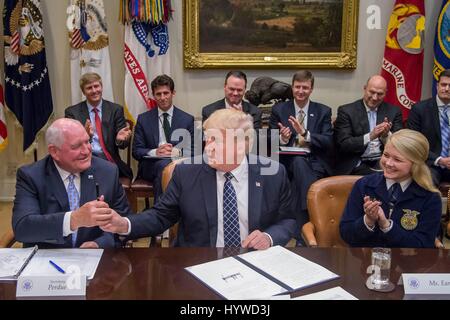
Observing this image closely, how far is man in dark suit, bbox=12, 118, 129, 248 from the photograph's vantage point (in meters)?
2.38

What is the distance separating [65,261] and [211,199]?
0.75 meters

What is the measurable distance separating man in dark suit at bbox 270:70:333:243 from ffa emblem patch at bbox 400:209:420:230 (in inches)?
78.3

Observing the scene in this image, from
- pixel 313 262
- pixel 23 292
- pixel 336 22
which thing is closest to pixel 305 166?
pixel 336 22

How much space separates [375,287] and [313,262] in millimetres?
291

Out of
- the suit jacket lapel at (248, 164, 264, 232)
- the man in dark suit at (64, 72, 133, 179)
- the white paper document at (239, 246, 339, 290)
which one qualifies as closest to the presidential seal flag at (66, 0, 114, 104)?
the man in dark suit at (64, 72, 133, 179)

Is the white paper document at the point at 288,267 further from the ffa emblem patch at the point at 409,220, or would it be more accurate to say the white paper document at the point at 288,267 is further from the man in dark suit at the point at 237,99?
the man in dark suit at the point at 237,99

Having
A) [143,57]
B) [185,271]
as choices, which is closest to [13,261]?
[185,271]

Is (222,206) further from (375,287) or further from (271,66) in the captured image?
(271,66)

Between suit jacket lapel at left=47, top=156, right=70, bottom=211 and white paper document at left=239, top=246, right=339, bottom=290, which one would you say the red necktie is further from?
white paper document at left=239, top=246, right=339, bottom=290

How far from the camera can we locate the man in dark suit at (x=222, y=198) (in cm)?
250

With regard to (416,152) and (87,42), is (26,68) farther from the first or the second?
(416,152)

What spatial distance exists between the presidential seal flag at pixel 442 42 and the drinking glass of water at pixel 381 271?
387cm

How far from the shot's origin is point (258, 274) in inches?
77.1

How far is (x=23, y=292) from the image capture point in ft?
5.77
